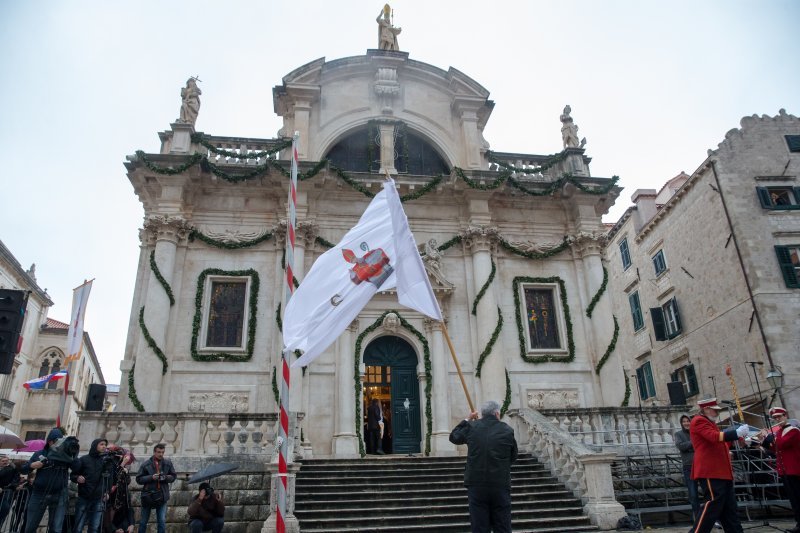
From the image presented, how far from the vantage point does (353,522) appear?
10172 millimetres

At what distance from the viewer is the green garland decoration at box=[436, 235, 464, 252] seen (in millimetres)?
18503

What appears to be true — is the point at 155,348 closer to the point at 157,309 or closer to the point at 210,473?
the point at 157,309

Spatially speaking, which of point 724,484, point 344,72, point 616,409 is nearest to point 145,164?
point 344,72

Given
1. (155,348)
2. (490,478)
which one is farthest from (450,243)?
(490,478)

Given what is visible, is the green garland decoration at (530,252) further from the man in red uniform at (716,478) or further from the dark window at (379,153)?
the man in red uniform at (716,478)

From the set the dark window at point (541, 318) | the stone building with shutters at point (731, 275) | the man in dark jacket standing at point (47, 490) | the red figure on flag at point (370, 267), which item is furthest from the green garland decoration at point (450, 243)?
the man in dark jacket standing at point (47, 490)

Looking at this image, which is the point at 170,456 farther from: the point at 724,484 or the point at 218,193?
the point at 724,484

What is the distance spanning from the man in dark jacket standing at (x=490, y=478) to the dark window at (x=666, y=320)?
23.4 meters

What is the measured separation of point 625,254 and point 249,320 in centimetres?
2322

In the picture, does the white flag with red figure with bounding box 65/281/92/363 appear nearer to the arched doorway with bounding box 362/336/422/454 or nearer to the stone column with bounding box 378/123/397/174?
the arched doorway with bounding box 362/336/422/454

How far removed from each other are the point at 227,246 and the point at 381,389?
6623mm

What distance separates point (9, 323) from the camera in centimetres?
751

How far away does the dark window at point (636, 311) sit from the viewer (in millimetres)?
30125

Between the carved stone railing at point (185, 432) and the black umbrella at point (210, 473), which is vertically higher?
the carved stone railing at point (185, 432)
